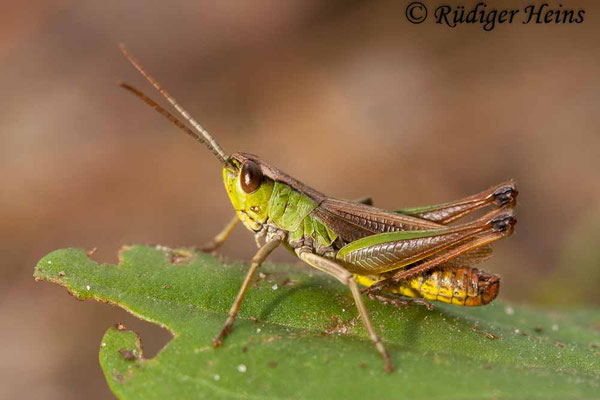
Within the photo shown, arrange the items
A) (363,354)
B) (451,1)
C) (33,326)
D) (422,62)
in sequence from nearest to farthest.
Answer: (363,354)
(33,326)
(451,1)
(422,62)

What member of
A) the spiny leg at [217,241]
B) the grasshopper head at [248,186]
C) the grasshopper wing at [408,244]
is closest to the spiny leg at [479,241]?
the grasshopper wing at [408,244]

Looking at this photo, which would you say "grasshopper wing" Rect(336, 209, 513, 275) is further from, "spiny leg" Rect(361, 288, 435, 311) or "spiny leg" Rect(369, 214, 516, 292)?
"spiny leg" Rect(361, 288, 435, 311)

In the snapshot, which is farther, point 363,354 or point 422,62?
point 422,62

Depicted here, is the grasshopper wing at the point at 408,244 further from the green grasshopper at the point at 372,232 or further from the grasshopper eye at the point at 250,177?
the grasshopper eye at the point at 250,177

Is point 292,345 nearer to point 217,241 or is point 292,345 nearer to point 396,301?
point 396,301

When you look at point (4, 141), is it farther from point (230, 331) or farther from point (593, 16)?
point (593, 16)

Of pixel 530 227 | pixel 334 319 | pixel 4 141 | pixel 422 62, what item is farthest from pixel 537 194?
pixel 4 141

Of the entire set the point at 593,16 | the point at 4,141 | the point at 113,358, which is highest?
the point at 593,16
